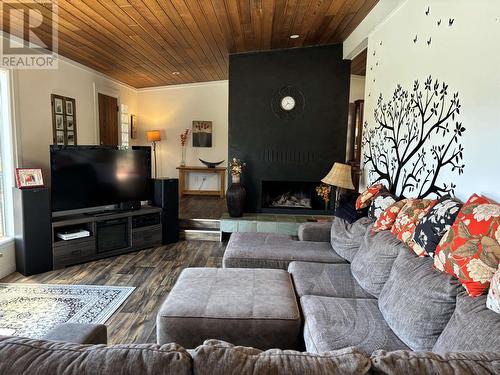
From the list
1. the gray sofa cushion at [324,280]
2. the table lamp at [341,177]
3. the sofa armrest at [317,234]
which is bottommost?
the gray sofa cushion at [324,280]

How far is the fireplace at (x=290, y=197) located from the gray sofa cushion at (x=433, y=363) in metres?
4.43

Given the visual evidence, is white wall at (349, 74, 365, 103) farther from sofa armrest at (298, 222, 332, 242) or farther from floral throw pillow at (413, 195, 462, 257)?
floral throw pillow at (413, 195, 462, 257)

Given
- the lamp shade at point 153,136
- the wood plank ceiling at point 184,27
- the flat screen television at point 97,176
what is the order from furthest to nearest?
the lamp shade at point 153,136
the flat screen television at point 97,176
the wood plank ceiling at point 184,27

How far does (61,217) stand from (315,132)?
354cm

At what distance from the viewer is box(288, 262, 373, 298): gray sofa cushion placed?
2234 millimetres

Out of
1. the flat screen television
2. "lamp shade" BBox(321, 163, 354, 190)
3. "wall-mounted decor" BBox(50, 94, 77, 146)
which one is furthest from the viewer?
"wall-mounted decor" BBox(50, 94, 77, 146)

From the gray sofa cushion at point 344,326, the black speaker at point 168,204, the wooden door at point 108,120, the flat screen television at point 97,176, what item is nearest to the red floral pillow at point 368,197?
the gray sofa cushion at point 344,326

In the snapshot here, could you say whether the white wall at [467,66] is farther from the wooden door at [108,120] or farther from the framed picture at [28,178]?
the wooden door at [108,120]

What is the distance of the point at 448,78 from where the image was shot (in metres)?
2.26

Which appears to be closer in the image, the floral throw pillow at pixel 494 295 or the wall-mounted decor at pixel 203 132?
the floral throw pillow at pixel 494 295

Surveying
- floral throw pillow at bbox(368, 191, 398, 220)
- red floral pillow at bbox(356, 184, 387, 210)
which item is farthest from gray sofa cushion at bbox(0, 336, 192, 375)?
red floral pillow at bbox(356, 184, 387, 210)

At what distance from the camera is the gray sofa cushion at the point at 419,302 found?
60.1 inches

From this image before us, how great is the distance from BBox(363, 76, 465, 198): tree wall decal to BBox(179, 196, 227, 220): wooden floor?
2.85 m

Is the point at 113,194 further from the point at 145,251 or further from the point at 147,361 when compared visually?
the point at 147,361
